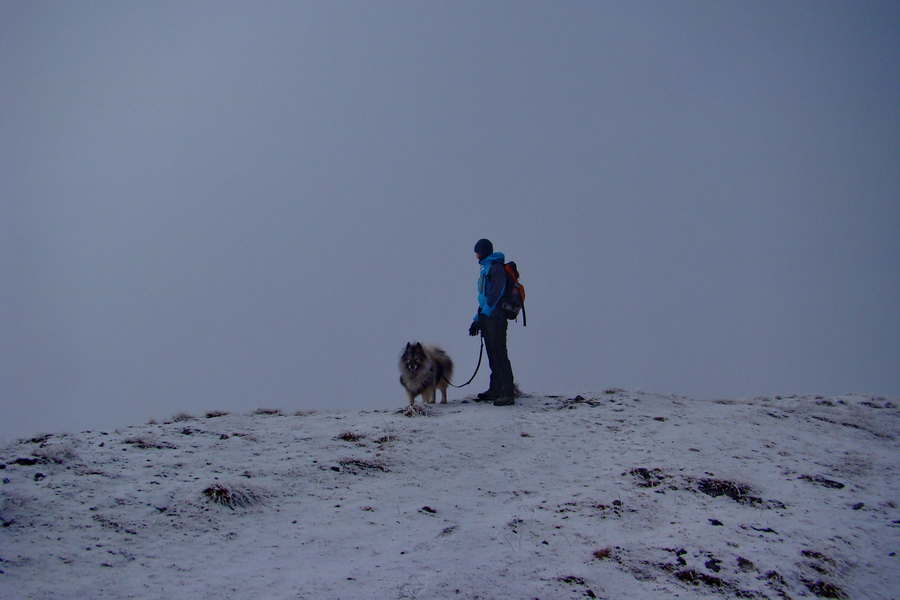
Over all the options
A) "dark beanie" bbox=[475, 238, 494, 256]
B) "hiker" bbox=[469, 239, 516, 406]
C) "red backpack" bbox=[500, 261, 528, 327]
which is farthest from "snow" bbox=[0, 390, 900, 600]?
"dark beanie" bbox=[475, 238, 494, 256]

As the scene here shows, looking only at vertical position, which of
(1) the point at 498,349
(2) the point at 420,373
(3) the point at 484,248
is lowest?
(2) the point at 420,373

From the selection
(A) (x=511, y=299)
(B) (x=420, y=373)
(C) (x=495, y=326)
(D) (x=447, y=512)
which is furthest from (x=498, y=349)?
(D) (x=447, y=512)

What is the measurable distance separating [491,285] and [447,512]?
20.6ft

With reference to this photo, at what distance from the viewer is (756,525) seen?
6543 millimetres

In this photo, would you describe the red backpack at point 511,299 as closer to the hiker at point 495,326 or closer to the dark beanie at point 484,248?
the hiker at point 495,326

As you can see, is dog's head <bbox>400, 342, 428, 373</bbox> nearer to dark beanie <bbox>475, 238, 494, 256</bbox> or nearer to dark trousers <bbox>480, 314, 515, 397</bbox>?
dark trousers <bbox>480, 314, 515, 397</bbox>

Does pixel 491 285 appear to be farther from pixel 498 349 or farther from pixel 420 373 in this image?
pixel 420 373

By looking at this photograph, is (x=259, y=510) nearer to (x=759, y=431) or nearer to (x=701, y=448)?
(x=701, y=448)

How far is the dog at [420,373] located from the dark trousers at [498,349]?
159cm

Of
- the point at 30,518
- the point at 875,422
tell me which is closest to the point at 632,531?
the point at 30,518

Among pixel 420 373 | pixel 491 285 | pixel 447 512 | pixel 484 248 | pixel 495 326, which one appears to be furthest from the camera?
pixel 420 373

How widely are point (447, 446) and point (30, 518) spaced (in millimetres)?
5320

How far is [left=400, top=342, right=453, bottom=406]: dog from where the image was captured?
1321 cm

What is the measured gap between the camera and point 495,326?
40.3ft
